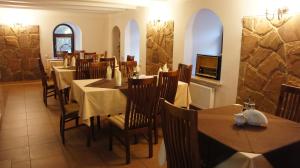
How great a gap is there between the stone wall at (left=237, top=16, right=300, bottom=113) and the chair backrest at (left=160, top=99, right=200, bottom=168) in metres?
2.26

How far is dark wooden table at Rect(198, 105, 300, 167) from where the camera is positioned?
1582mm

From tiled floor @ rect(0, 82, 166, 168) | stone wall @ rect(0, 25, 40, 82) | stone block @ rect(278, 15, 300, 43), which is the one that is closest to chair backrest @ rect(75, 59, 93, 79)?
tiled floor @ rect(0, 82, 166, 168)

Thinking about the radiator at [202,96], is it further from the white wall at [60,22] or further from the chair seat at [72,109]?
the white wall at [60,22]

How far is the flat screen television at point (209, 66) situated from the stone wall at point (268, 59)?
25.1 inches

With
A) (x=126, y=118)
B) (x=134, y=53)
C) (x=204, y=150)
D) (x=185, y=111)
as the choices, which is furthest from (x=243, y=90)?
(x=134, y=53)

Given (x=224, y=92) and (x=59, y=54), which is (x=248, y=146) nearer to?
(x=224, y=92)

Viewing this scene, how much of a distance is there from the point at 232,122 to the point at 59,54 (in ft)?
25.0

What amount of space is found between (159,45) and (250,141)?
473 centimetres

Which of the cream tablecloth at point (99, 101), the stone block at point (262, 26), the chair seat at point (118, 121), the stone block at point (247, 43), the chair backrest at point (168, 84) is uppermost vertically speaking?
the stone block at point (262, 26)

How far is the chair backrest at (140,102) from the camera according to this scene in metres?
2.78

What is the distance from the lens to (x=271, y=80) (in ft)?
11.8

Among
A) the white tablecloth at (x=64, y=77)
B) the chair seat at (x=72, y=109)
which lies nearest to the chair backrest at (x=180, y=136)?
the chair seat at (x=72, y=109)

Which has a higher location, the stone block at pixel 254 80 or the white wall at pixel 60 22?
the white wall at pixel 60 22

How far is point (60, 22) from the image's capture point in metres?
8.58
